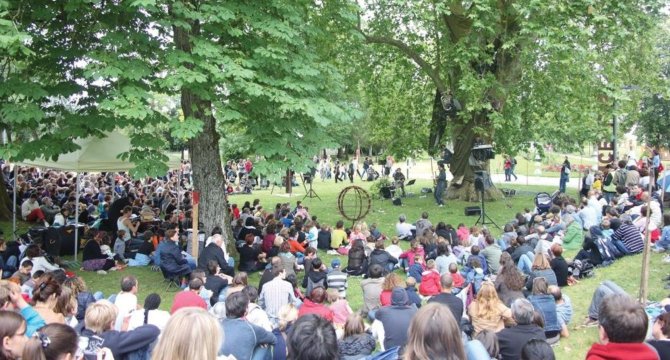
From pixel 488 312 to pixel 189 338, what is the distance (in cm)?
480

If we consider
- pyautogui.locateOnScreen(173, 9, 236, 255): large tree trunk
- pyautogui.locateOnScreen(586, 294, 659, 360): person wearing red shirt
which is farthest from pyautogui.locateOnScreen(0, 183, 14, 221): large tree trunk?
pyautogui.locateOnScreen(586, 294, 659, 360): person wearing red shirt

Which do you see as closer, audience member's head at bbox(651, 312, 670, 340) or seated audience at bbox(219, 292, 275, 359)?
audience member's head at bbox(651, 312, 670, 340)

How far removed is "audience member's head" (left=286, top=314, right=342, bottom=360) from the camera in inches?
159

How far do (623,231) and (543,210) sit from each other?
5.38 metres

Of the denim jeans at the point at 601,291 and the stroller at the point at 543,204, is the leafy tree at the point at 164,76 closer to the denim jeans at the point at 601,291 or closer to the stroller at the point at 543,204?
the denim jeans at the point at 601,291

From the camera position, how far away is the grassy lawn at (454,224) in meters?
8.83

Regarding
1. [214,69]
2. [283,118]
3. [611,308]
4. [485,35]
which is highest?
[485,35]

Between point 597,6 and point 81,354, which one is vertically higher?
point 597,6

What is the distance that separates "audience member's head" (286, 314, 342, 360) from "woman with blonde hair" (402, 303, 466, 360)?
649 millimetres

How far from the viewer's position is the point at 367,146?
2424 inches

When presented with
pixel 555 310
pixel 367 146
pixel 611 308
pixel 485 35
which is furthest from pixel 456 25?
pixel 367 146

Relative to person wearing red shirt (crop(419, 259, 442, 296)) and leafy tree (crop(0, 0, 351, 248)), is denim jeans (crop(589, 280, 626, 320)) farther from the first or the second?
leafy tree (crop(0, 0, 351, 248))

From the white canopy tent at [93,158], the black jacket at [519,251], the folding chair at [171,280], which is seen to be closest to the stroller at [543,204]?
the black jacket at [519,251]

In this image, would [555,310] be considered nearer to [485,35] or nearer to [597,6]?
[597,6]
